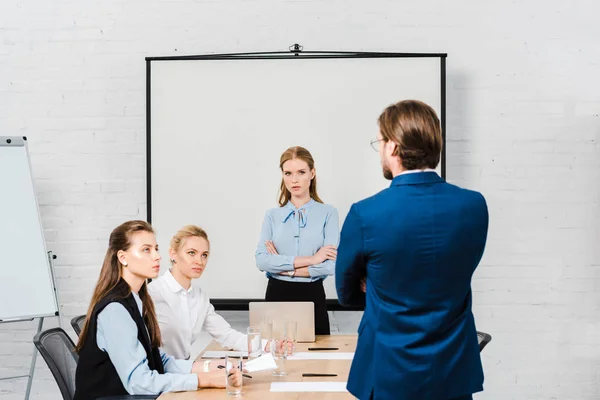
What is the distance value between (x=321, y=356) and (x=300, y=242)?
93cm

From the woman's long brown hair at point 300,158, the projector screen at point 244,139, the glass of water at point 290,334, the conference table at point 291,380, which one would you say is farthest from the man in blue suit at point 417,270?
the projector screen at point 244,139

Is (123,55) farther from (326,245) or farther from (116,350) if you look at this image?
(116,350)

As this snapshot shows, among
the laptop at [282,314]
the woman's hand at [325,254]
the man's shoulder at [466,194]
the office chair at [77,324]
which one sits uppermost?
the man's shoulder at [466,194]

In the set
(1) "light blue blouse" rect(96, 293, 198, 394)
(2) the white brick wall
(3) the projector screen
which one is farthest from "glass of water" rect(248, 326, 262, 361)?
(2) the white brick wall

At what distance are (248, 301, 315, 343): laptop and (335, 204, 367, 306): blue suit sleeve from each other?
87cm

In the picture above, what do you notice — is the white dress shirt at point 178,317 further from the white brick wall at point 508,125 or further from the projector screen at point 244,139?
the white brick wall at point 508,125

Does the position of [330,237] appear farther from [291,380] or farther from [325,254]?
[291,380]

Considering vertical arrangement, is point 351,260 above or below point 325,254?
above

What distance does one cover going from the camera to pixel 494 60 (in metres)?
3.99

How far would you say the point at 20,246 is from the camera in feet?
11.8

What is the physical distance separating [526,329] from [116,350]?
268 cm

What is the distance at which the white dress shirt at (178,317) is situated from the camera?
109 inches

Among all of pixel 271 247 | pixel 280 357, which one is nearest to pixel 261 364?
pixel 280 357

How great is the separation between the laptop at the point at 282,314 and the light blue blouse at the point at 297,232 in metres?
0.49
